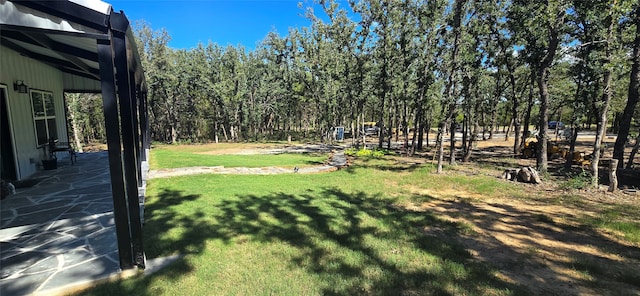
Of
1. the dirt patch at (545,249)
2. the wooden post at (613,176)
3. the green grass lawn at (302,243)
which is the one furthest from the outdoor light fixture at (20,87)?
the wooden post at (613,176)

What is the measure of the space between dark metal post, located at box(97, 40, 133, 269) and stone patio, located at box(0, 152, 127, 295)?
13.9 inches

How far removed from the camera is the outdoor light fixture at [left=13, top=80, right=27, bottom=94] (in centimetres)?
626

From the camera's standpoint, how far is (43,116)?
26.0 ft

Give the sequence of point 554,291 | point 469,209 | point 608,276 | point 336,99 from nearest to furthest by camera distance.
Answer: point 554,291 < point 608,276 < point 469,209 < point 336,99

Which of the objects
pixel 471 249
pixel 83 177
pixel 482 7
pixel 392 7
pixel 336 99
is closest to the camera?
pixel 471 249

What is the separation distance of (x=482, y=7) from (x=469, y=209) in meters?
→ 7.83

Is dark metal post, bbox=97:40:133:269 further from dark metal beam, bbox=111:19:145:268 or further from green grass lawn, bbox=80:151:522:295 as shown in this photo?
green grass lawn, bbox=80:151:522:295

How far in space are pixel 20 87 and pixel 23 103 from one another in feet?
1.49

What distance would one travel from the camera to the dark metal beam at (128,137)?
2.87m

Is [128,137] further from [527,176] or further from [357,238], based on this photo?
[527,176]

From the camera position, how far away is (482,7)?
10.1 m

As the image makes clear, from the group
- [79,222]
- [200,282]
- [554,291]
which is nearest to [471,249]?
[554,291]

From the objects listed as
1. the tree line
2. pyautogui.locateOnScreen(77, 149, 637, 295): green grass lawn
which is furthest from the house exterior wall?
the tree line

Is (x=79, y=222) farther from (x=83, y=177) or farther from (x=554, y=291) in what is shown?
(x=554, y=291)
